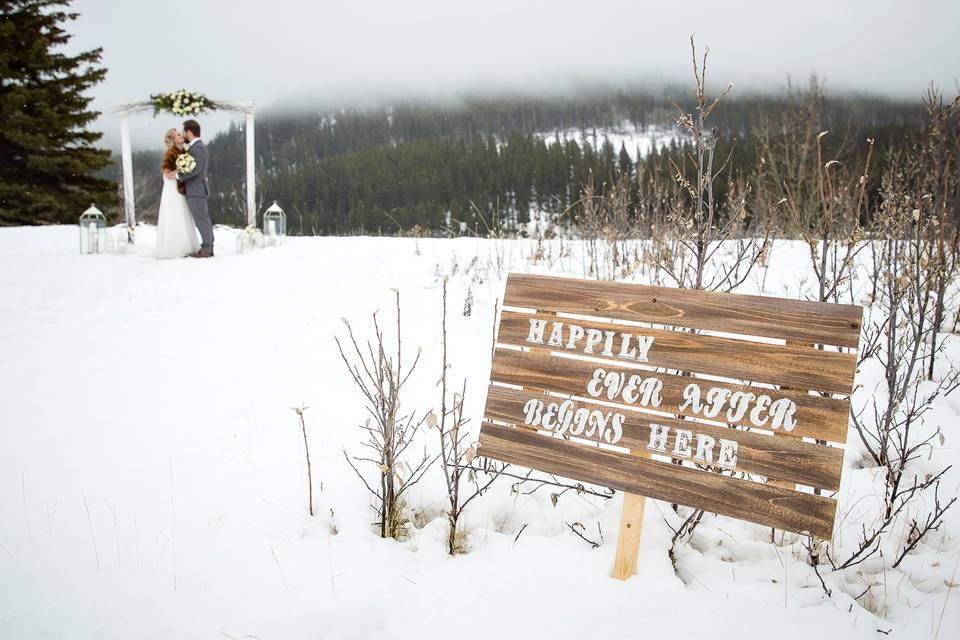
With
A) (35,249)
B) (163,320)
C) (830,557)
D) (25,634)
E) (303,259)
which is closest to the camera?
(25,634)

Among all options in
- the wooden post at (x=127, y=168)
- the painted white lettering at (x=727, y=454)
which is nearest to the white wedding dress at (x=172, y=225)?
the wooden post at (x=127, y=168)

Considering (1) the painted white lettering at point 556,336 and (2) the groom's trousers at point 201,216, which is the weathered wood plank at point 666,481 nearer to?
(1) the painted white lettering at point 556,336

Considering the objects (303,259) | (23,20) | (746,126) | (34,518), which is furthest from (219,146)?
(34,518)

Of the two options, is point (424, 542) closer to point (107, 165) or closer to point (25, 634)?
point (25, 634)

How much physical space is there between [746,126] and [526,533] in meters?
99.7

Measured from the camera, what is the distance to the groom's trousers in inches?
315

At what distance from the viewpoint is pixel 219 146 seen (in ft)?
271

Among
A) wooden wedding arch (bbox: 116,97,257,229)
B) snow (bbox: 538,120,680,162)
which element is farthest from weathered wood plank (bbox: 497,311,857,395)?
snow (bbox: 538,120,680,162)

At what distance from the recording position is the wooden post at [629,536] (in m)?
2.06

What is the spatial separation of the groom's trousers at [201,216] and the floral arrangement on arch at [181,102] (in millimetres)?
2201

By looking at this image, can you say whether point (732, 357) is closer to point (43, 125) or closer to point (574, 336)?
point (574, 336)

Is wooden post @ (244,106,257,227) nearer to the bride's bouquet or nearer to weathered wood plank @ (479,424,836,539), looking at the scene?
the bride's bouquet

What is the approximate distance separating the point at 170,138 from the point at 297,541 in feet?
24.9

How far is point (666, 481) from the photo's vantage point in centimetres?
191
